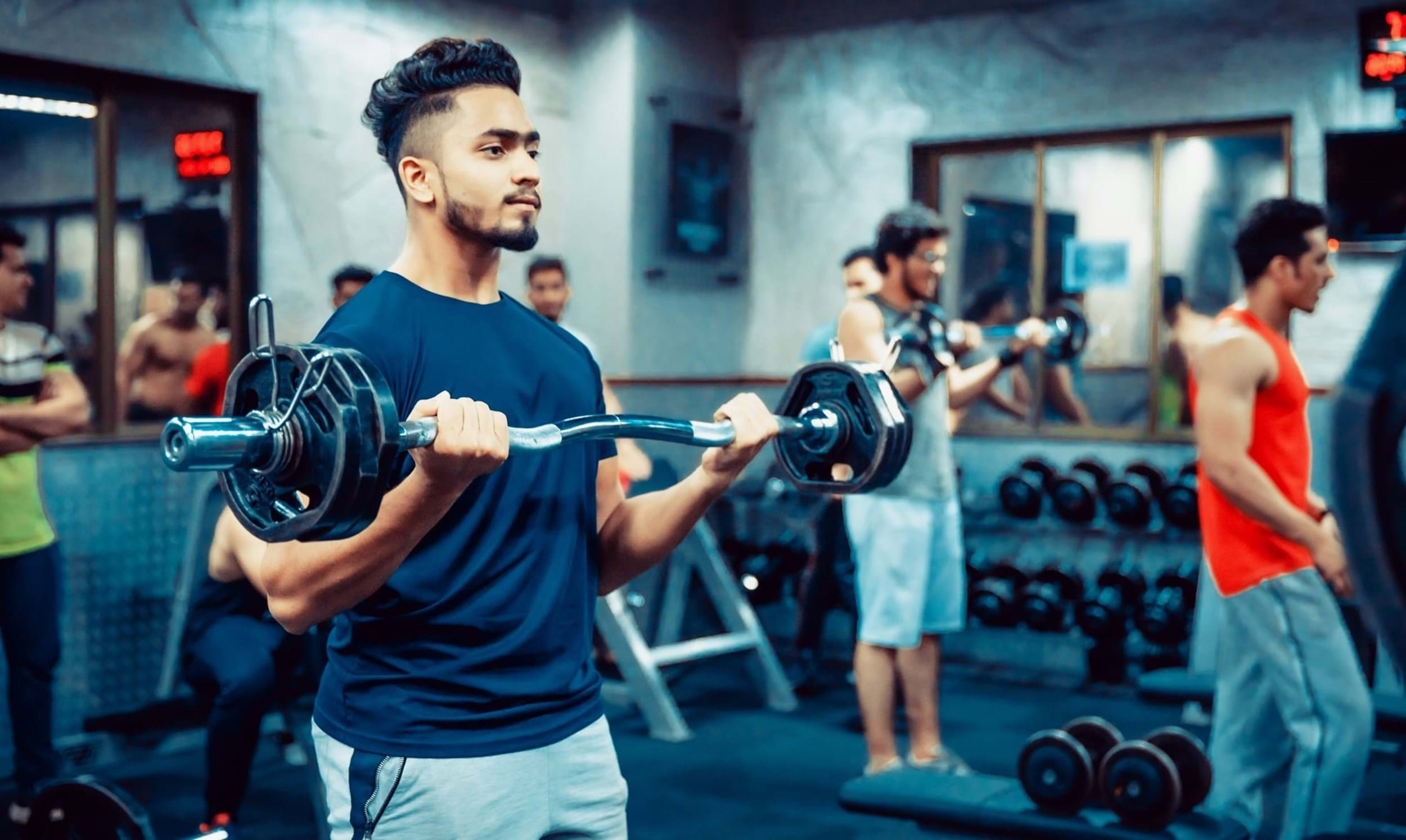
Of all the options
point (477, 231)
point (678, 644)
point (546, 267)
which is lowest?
point (678, 644)

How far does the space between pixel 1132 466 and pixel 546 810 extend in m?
3.75

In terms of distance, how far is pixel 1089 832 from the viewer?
8.35ft

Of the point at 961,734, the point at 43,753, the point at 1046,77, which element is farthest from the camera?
the point at 1046,77

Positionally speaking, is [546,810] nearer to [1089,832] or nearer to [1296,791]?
[1089,832]

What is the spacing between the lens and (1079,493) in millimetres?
4867

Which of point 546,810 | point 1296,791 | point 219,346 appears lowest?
point 1296,791

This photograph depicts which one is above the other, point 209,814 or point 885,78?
point 885,78

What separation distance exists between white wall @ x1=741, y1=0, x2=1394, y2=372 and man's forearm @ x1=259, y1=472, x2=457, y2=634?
405cm

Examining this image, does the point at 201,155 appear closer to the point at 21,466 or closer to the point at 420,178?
the point at 21,466

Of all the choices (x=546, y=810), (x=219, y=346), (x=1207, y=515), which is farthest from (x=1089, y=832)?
(x=219, y=346)

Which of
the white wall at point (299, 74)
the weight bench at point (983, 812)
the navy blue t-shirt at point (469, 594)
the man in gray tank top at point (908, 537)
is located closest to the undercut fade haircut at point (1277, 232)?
the man in gray tank top at point (908, 537)

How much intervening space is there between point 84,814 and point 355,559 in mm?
1517

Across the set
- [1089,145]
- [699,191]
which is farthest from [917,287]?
[699,191]

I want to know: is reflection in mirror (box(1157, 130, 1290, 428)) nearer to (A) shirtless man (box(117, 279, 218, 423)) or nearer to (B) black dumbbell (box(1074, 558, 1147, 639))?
(B) black dumbbell (box(1074, 558, 1147, 639))
